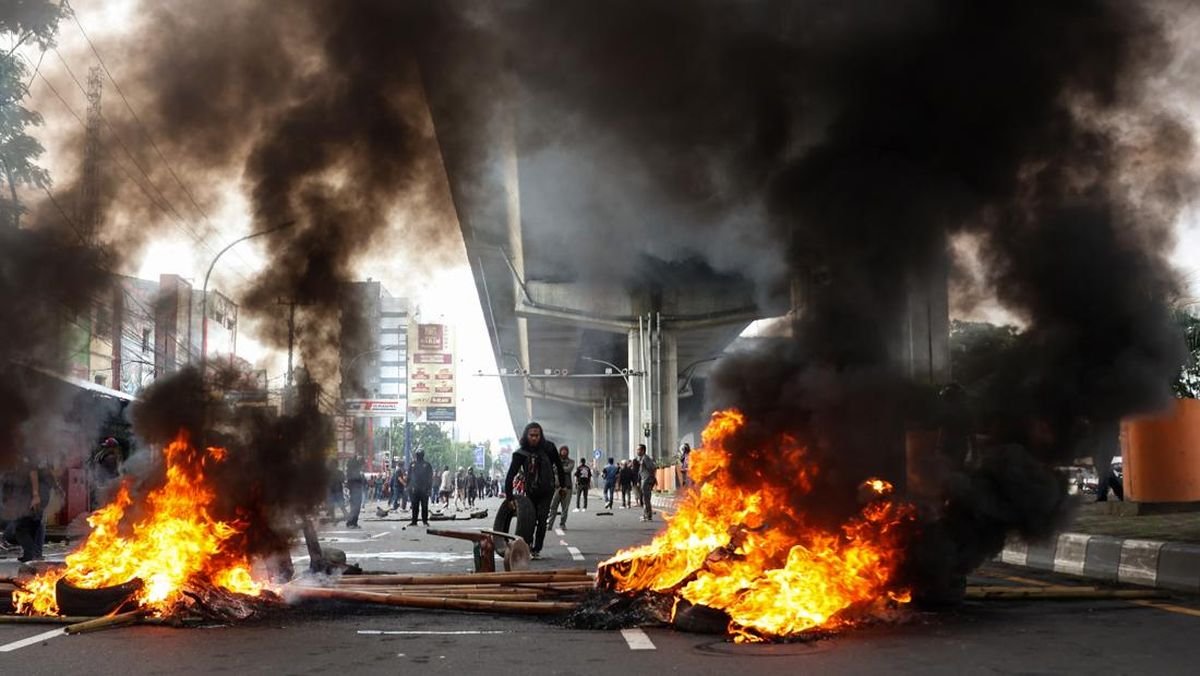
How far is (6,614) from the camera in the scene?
7.12 m

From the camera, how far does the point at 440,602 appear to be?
717cm

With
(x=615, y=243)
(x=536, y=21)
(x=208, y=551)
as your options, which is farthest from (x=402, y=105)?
A: (x=615, y=243)

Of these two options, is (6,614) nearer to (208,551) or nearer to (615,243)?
(208,551)

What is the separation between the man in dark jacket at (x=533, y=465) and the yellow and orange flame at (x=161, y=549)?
14.3 feet

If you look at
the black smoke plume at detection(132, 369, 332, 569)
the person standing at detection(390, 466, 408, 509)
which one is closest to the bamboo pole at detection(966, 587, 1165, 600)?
the black smoke plume at detection(132, 369, 332, 569)

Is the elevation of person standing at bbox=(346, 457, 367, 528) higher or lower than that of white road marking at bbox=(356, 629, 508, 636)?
higher

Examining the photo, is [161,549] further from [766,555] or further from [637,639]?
[766,555]

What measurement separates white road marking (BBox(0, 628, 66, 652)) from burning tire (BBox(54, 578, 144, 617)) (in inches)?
11.3

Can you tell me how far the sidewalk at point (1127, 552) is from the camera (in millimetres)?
8805

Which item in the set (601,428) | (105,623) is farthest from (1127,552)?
(601,428)

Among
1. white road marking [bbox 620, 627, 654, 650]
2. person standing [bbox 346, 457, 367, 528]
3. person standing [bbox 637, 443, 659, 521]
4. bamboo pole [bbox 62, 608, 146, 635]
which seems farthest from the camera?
person standing [bbox 637, 443, 659, 521]

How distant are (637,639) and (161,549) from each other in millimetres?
3147

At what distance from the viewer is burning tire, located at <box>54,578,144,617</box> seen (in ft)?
22.4

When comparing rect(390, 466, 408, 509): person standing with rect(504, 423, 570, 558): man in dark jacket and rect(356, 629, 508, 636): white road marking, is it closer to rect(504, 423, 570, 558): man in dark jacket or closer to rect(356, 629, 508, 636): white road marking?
rect(504, 423, 570, 558): man in dark jacket
